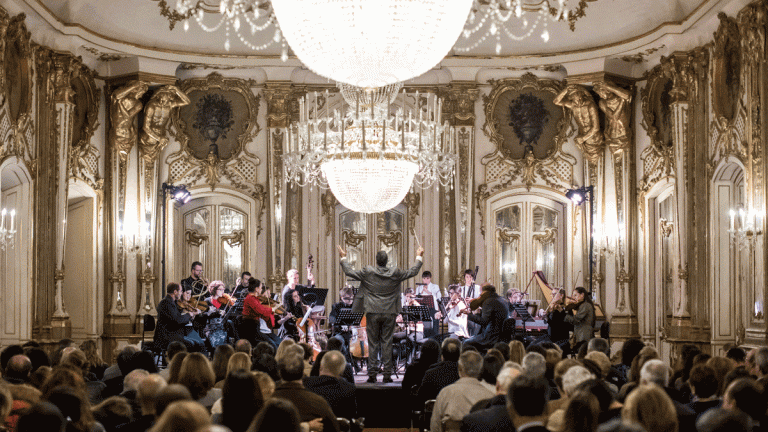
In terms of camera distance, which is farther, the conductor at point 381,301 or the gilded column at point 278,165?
the gilded column at point 278,165

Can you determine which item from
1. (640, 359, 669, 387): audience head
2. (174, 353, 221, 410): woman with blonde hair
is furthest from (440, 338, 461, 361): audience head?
(174, 353, 221, 410): woman with blonde hair

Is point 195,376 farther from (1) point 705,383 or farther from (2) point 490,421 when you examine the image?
(1) point 705,383

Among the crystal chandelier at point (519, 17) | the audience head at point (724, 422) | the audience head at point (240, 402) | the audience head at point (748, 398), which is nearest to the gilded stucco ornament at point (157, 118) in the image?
the crystal chandelier at point (519, 17)

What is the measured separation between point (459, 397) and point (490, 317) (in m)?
5.19

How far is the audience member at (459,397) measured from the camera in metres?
5.69

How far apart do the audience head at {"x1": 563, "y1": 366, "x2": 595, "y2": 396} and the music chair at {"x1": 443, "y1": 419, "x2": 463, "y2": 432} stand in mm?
1095

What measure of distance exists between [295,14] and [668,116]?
8.98m

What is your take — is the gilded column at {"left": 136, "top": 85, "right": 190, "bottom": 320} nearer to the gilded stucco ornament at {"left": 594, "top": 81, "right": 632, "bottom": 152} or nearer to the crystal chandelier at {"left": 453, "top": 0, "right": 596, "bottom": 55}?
the crystal chandelier at {"left": 453, "top": 0, "right": 596, "bottom": 55}

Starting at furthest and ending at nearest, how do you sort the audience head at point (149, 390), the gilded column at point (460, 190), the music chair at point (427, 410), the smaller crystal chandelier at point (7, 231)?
the gilded column at point (460, 190) < the smaller crystal chandelier at point (7, 231) < the music chair at point (427, 410) < the audience head at point (149, 390)

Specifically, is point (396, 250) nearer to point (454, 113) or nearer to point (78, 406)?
point (454, 113)

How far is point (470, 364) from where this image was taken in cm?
588

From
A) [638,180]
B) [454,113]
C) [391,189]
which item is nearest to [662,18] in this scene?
[638,180]

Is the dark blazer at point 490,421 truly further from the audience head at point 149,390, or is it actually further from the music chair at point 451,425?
the audience head at point 149,390

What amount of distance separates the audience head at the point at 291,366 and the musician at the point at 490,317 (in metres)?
5.89
